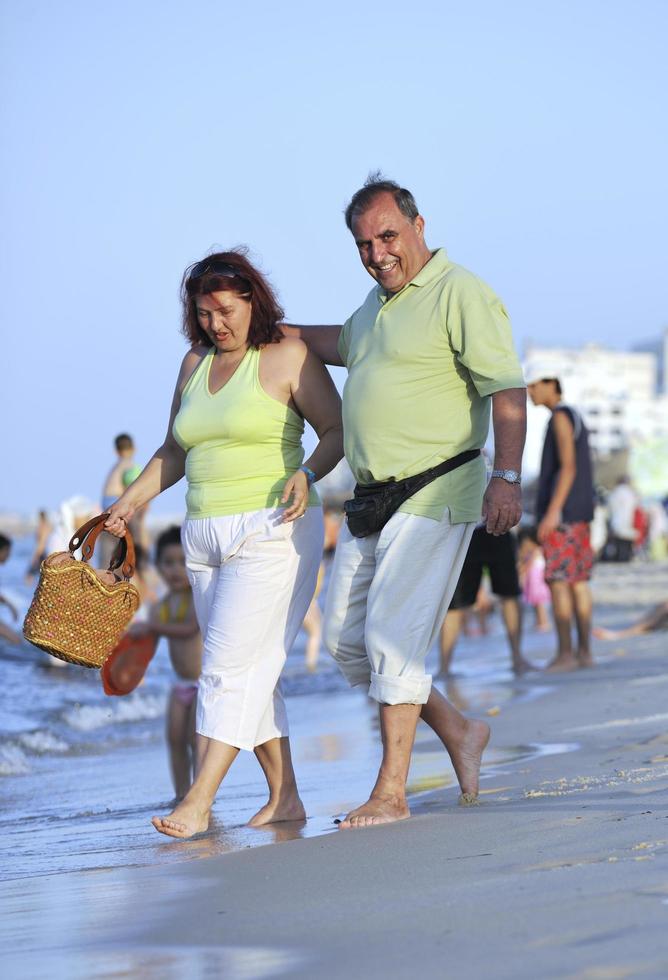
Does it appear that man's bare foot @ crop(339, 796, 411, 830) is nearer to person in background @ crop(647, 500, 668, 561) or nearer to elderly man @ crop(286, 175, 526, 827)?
elderly man @ crop(286, 175, 526, 827)

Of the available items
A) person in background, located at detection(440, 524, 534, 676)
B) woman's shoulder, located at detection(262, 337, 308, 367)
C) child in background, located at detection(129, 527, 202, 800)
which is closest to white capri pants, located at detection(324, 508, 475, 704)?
woman's shoulder, located at detection(262, 337, 308, 367)

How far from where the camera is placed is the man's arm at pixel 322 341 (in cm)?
454

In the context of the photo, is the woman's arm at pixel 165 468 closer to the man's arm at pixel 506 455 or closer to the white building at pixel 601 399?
the man's arm at pixel 506 455

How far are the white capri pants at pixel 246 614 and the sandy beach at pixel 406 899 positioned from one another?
1.20 ft

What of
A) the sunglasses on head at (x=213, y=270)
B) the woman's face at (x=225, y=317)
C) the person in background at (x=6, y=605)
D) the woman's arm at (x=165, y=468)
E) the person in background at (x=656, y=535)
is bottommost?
the person in background at (x=656, y=535)

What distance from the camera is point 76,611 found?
429 cm

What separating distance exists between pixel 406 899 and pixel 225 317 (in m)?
2.09

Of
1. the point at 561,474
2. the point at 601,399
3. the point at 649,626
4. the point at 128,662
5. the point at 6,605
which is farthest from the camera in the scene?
the point at 601,399

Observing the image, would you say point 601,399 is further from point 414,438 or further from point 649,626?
point 414,438

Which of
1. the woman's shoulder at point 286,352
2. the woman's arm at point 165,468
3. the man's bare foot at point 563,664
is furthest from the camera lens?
the man's bare foot at point 563,664

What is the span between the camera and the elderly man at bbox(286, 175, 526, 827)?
13.4ft

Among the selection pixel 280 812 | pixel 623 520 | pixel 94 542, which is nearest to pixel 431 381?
pixel 94 542

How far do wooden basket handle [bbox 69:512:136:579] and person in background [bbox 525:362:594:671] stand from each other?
482 centimetres

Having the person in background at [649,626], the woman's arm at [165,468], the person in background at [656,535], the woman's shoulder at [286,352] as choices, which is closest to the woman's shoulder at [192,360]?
the woman's arm at [165,468]
